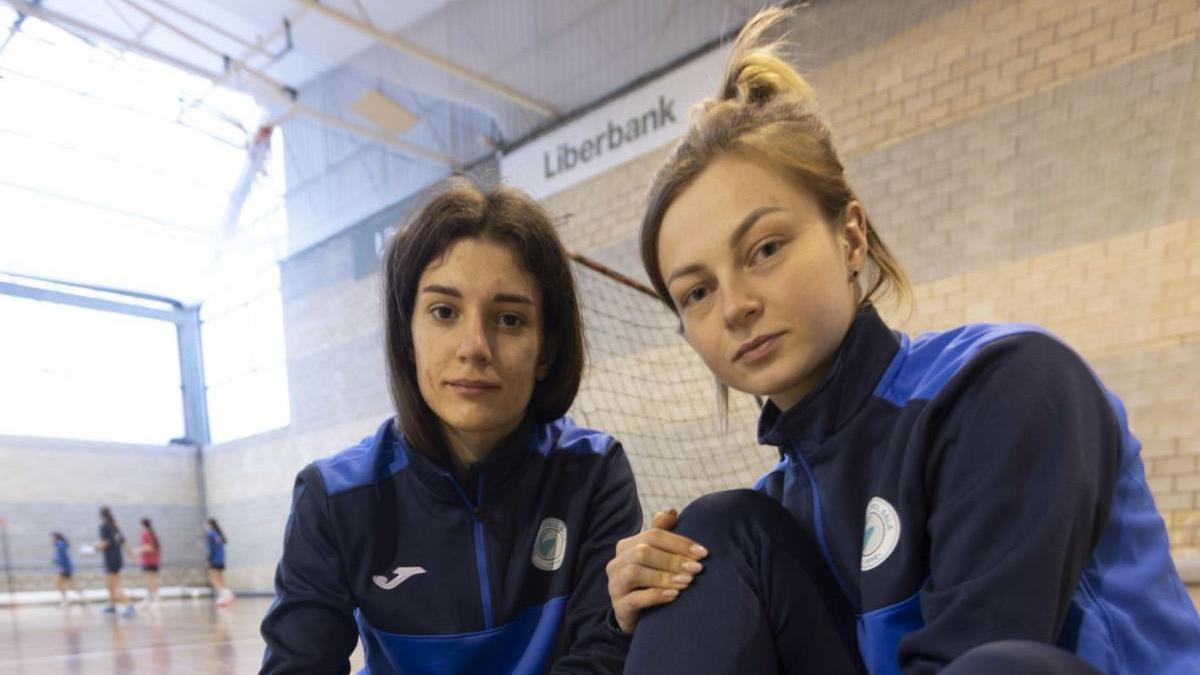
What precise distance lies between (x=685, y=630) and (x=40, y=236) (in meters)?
10.5

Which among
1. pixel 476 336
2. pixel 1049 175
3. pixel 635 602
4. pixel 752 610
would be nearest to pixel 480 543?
pixel 476 336

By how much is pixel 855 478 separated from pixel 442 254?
73cm

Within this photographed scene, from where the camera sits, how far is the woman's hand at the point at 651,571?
83 centimetres

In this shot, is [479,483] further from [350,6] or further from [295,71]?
[295,71]

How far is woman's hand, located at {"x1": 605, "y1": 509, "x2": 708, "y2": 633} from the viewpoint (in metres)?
0.83

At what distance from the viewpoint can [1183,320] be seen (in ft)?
11.8

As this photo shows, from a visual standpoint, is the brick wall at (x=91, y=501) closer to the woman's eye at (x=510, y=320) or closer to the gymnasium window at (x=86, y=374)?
the gymnasium window at (x=86, y=374)

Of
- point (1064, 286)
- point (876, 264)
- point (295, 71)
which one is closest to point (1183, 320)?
point (1064, 286)

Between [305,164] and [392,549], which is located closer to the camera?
[392,549]

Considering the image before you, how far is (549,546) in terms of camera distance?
4.12ft

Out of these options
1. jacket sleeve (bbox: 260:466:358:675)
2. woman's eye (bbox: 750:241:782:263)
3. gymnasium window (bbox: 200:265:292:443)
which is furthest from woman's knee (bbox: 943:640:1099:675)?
gymnasium window (bbox: 200:265:292:443)

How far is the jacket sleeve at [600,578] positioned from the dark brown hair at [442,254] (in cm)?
16

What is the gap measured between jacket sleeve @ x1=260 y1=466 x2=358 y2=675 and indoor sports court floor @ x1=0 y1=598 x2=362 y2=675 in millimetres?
1949

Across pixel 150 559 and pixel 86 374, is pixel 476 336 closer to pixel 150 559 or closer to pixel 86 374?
pixel 150 559
